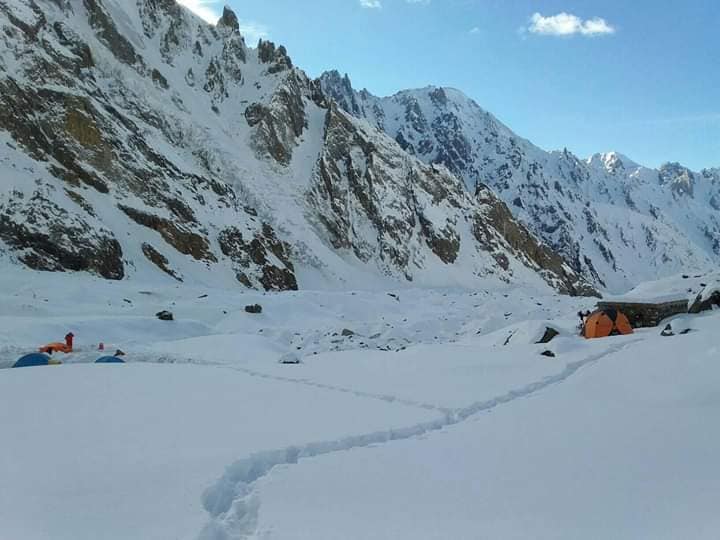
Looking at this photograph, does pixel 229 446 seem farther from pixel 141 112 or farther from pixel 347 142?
pixel 347 142

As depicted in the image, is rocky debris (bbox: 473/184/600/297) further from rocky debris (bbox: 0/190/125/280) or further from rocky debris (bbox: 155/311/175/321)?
rocky debris (bbox: 155/311/175/321)

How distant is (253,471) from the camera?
545 cm

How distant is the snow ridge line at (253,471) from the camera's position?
4242 millimetres

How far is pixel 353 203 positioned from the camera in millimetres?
78188

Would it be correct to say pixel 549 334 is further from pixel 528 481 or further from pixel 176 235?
pixel 176 235

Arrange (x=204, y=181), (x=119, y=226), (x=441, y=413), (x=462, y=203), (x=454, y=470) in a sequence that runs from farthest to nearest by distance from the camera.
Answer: (x=462, y=203)
(x=204, y=181)
(x=119, y=226)
(x=441, y=413)
(x=454, y=470)

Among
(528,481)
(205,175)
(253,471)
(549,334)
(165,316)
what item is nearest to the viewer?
(528,481)

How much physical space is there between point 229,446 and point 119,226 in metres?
→ 40.3

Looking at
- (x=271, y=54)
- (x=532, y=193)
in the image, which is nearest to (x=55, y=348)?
(x=271, y=54)

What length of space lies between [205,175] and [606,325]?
46.8 meters

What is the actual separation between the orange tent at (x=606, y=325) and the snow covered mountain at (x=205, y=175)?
98.5ft

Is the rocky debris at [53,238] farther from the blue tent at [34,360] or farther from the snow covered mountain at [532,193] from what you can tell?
the snow covered mountain at [532,193]

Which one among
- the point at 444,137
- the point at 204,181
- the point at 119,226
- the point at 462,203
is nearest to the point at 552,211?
the point at 444,137

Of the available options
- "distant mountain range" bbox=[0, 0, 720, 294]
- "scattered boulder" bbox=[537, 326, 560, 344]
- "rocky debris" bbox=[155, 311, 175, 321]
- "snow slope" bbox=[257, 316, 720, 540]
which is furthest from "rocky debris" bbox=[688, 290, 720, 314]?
"distant mountain range" bbox=[0, 0, 720, 294]
